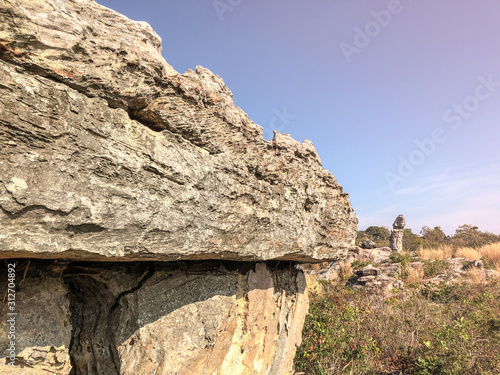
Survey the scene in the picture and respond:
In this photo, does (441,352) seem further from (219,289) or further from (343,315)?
(219,289)

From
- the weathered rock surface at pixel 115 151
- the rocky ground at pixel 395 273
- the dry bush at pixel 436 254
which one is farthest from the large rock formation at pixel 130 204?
the dry bush at pixel 436 254

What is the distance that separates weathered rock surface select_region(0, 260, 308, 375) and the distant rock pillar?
18344 millimetres

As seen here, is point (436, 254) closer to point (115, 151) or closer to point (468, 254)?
point (468, 254)

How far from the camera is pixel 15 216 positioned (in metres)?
2.12

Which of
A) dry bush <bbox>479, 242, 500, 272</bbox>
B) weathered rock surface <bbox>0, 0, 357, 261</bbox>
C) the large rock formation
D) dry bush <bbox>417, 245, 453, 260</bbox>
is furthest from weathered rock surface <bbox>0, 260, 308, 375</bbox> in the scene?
dry bush <bbox>479, 242, 500, 272</bbox>

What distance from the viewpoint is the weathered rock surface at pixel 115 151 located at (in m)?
2.16

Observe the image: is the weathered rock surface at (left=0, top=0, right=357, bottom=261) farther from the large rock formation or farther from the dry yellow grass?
the dry yellow grass

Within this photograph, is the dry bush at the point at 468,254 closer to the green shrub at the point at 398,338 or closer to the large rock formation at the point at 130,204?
the green shrub at the point at 398,338

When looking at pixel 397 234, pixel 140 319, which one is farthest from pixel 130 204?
pixel 397 234

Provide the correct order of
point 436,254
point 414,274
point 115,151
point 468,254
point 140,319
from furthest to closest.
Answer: point 436,254 → point 468,254 → point 414,274 → point 140,319 → point 115,151

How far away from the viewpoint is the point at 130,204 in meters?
2.65

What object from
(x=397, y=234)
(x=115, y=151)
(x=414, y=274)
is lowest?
(x=414, y=274)

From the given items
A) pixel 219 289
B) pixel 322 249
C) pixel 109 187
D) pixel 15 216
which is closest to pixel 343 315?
pixel 322 249

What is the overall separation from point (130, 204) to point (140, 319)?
1.67 m
